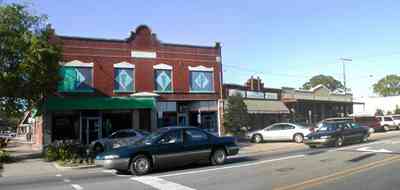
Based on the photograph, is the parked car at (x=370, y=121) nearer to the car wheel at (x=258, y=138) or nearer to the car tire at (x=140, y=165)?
the car wheel at (x=258, y=138)

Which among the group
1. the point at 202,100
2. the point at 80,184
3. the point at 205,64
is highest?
the point at 205,64

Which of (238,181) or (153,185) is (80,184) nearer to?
(153,185)

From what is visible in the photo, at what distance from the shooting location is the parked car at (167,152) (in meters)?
14.4

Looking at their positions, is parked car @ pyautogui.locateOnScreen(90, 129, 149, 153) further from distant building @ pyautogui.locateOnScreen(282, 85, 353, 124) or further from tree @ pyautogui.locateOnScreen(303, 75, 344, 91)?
tree @ pyautogui.locateOnScreen(303, 75, 344, 91)

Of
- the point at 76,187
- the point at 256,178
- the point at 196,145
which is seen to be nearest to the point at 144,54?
the point at 196,145

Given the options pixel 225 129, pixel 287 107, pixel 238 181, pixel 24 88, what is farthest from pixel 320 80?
pixel 238 181

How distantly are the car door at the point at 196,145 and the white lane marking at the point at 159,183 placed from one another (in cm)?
233

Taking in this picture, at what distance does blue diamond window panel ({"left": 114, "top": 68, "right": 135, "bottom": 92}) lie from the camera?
32.7m

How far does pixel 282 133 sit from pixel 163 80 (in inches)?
393

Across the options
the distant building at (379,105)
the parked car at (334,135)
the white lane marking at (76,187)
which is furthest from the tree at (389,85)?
the white lane marking at (76,187)

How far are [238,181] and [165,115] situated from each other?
23639mm

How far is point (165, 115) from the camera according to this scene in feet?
116

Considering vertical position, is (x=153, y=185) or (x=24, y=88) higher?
(x=24, y=88)

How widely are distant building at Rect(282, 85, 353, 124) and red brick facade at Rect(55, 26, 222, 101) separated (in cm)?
1322
